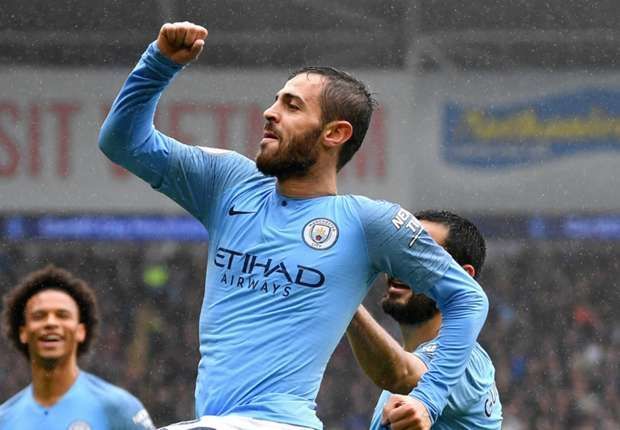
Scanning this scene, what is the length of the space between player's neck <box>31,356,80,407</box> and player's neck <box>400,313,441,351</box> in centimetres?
213

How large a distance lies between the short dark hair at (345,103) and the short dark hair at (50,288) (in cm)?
258

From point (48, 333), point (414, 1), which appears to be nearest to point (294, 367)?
point (48, 333)

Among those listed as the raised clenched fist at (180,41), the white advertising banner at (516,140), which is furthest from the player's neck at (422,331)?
the white advertising banner at (516,140)

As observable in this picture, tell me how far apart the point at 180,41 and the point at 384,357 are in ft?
3.16

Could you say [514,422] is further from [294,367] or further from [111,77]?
[294,367]

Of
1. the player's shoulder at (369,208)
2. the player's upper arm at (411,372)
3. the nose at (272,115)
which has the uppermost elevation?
the nose at (272,115)

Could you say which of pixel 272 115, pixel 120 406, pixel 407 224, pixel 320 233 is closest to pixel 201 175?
pixel 272 115

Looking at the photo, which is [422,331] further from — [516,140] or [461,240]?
[516,140]

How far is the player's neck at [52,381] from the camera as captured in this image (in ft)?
18.9

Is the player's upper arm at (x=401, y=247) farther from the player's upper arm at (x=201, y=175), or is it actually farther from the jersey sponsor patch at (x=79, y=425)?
the jersey sponsor patch at (x=79, y=425)

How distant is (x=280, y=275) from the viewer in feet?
11.3

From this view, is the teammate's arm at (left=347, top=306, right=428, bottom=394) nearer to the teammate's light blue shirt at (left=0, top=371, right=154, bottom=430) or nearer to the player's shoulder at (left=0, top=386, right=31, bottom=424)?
the teammate's light blue shirt at (left=0, top=371, right=154, bottom=430)

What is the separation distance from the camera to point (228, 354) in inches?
134

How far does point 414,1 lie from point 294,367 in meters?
8.01
